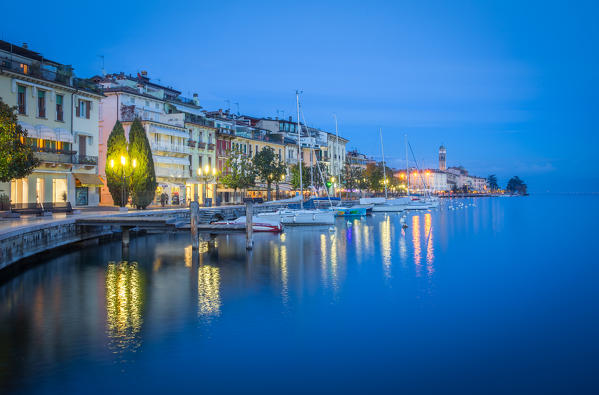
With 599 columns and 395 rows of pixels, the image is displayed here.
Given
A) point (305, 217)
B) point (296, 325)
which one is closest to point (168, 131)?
point (305, 217)

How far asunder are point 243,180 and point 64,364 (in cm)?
5481

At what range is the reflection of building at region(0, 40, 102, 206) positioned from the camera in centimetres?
4191

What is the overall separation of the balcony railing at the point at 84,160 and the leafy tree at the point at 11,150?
54.9ft

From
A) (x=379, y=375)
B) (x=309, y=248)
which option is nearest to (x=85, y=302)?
(x=379, y=375)

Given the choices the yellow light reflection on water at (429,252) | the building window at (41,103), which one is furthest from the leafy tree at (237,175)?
the building window at (41,103)

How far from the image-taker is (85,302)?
20547 mm

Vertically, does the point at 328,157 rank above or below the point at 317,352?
above

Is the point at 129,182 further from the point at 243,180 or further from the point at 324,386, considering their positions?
the point at 324,386

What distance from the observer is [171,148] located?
64750mm

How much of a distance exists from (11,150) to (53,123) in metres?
18.1

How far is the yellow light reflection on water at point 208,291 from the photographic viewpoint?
1946 centimetres

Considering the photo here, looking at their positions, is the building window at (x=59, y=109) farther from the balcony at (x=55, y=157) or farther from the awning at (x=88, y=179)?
the awning at (x=88, y=179)

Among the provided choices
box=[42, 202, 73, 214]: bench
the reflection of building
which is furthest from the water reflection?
the reflection of building

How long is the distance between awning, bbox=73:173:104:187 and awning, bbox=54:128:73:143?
332 cm
